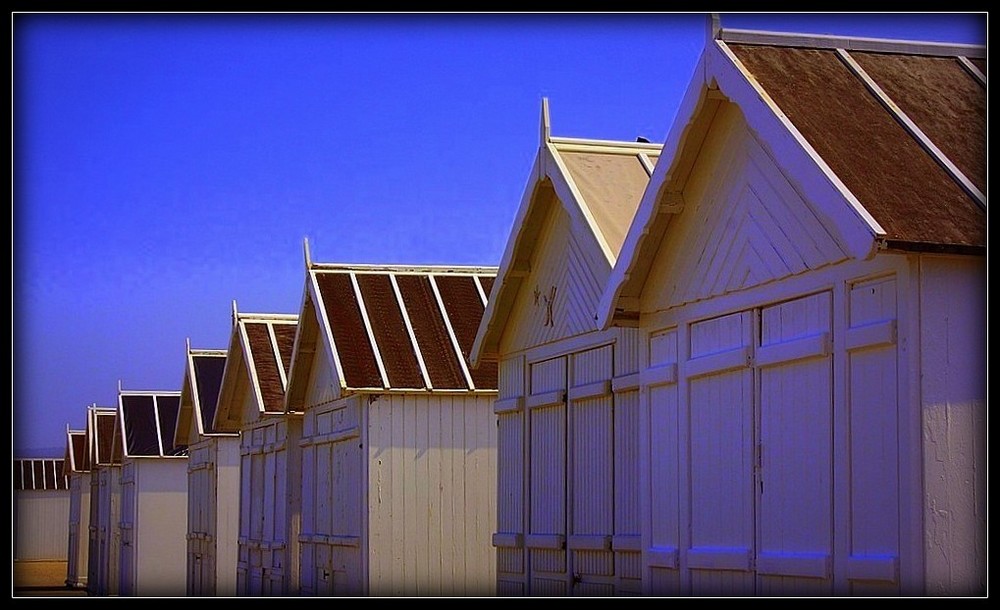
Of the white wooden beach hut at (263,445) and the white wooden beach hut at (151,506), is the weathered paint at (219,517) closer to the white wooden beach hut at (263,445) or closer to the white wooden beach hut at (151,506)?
the white wooden beach hut at (263,445)

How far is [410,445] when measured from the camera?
67.1 feet

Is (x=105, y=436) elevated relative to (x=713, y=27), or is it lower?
lower

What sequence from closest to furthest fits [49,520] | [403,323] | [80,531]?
1. [403,323]
2. [80,531]
3. [49,520]

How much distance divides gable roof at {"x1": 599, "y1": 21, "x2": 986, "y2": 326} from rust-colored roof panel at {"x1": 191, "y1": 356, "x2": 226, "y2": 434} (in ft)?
73.7

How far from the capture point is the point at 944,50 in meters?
11.5

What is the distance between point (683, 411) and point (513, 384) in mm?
5134

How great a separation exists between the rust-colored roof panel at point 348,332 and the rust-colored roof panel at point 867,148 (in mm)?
10633

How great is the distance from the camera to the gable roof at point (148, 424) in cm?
3984

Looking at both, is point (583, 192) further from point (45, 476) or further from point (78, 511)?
point (45, 476)

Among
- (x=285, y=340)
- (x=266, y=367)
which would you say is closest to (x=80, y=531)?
(x=285, y=340)

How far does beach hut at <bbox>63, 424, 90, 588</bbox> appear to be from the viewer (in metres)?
54.5

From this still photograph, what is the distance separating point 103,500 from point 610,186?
3587 cm

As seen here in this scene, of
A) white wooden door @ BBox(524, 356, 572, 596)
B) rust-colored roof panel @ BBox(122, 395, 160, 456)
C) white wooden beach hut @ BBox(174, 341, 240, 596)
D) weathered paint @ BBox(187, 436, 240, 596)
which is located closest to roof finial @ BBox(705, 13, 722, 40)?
white wooden door @ BBox(524, 356, 572, 596)

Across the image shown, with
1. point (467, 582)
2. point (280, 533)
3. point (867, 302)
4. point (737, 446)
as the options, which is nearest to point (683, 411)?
point (737, 446)
